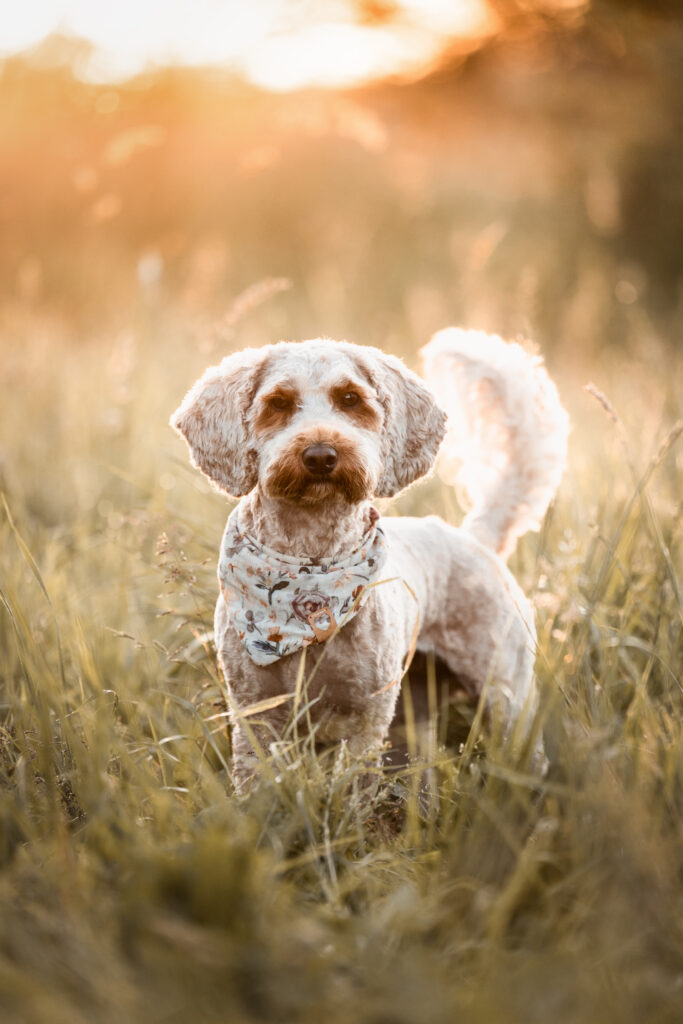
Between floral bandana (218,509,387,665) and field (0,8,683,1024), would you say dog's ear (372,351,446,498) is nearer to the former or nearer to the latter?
floral bandana (218,509,387,665)

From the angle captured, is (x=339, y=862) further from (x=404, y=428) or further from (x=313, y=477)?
(x=404, y=428)

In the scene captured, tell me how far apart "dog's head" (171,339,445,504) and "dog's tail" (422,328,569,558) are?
0.47 m

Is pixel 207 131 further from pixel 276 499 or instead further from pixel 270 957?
pixel 270 957

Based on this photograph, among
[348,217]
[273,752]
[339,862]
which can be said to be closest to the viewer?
[339,862]

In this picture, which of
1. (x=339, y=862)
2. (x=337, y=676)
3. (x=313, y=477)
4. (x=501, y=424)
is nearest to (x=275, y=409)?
(x=313, y=477)

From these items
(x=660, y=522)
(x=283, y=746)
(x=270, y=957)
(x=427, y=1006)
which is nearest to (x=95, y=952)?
(x=270, y=957)

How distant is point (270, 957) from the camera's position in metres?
1.46

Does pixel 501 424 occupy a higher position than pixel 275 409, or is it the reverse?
pixel 275 409

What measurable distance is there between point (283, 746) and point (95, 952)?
91 cm

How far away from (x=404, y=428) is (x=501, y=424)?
0.66m

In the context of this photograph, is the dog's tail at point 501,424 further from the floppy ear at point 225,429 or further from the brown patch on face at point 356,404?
the floppy ear at point 225,429

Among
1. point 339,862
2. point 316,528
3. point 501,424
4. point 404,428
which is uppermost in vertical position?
point 404,428

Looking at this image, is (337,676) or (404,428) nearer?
(337,676)

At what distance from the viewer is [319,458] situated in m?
2.39
